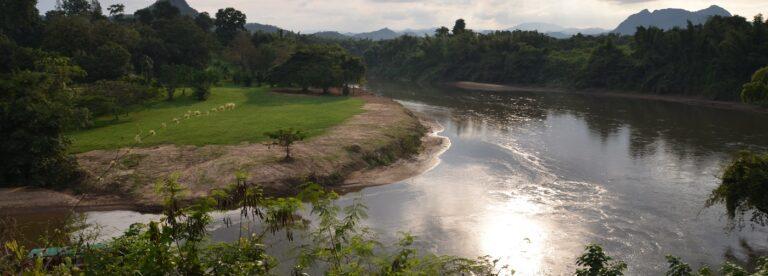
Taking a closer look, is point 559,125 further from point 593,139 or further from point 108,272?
point 108,272

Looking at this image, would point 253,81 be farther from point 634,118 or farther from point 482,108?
point 634,118

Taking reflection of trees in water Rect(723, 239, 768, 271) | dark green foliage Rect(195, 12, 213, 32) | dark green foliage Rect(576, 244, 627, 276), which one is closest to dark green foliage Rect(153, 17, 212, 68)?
dark green foliage Rect(195, 12, 213, 32)

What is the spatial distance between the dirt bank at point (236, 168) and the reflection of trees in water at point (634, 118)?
1567 cm

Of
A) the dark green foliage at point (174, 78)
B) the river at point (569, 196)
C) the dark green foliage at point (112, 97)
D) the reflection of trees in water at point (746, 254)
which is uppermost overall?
the dark green foliage at point (174, 78)

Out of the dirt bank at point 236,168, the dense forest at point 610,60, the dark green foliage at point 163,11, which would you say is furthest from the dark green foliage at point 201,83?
the dense forest at point 610,60

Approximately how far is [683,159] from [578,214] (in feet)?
57.7

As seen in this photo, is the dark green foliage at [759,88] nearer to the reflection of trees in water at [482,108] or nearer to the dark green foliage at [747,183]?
the dark green foliage at [747,183]

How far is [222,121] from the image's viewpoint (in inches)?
1688

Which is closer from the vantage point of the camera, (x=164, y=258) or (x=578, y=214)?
(x=164, y=258)

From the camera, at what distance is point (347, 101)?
60.5m

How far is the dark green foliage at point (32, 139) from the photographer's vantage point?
2759cm

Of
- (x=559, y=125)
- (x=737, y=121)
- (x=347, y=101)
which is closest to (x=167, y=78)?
(x=347, y=101)

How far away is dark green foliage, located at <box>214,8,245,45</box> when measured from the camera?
109 metres

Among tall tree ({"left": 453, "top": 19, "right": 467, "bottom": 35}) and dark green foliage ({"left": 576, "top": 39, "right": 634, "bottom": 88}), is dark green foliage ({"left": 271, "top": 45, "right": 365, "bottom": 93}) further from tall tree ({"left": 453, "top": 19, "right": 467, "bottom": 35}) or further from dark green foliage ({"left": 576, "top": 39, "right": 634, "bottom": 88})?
tall tree ({"left": 453, "top": 19, "right": 467, "bottom": 35})
